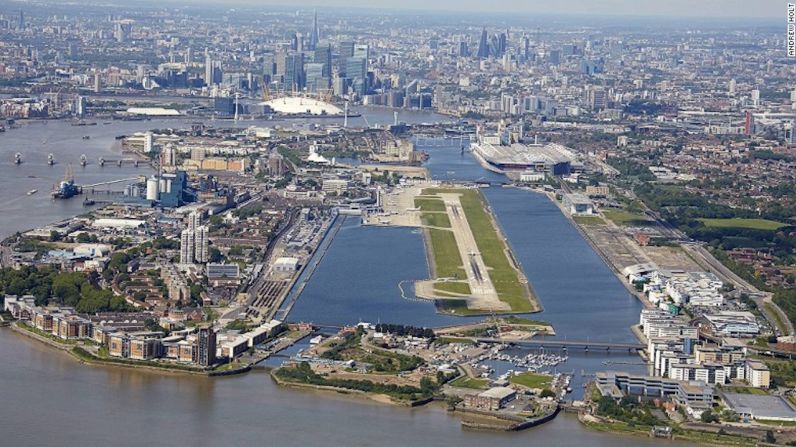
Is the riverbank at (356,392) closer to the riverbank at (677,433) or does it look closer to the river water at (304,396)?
the river water at (304,396)

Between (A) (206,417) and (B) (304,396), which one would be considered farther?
(B) (304,396)

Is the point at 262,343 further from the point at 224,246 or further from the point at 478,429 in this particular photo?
the point at 224,246

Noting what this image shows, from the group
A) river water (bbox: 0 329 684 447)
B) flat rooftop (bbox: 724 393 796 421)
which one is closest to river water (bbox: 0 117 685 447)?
river water (bbox: 0 329 684 447)

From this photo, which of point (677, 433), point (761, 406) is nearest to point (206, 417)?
point (677, 433)

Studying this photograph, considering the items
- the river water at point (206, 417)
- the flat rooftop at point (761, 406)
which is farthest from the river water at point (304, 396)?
the flat rooftop at point (761, 406)

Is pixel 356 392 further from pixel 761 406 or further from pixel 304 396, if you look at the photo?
pixel 761 406

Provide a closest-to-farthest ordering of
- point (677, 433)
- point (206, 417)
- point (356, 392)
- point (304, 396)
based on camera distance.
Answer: point (206, 417) < point (677, 433) < point (304, 396) < point (356, 392)

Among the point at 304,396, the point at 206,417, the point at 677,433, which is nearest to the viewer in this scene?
the point at 206,417

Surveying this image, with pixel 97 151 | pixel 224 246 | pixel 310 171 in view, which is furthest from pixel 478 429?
pixel 97 151
